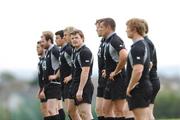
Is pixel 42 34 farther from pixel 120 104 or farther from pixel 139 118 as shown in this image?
pixel 139 118

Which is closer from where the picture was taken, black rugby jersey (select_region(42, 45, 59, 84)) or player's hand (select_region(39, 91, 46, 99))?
black rugby jersey (select_region(42, 45, 59, 84))

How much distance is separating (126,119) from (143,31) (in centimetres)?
202

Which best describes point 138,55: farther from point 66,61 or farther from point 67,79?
point 66,61

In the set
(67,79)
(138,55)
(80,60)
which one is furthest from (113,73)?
(138,55)

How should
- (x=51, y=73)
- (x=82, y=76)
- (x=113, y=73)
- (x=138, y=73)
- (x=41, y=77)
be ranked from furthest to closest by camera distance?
(x=41, y=77), (x=51, y=73), (x=82, y=76), (x=113, y=73), (x=138, y=73)

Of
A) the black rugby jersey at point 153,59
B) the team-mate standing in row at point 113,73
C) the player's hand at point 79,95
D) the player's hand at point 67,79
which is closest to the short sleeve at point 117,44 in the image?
the team-mate standing in row at point 113,73

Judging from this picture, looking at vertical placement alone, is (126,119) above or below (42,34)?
below

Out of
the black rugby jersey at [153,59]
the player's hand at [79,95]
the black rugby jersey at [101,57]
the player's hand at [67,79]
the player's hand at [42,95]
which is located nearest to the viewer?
the black rugby jersey at [153,59]

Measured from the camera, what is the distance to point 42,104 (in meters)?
Result: 16.1

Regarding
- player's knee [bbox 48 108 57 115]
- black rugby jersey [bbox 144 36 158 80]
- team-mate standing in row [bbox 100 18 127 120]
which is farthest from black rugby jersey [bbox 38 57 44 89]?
black rugby jersey [bbox 144 36 158 80]

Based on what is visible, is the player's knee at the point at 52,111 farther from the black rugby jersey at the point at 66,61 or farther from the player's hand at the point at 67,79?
the player's hand at the point at 67,79

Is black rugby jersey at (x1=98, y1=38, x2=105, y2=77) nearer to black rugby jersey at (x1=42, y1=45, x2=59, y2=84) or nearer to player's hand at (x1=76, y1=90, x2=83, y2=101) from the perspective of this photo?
player's hand at (x1=76, y1=90, x2=83, y2=101)

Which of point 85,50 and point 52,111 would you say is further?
point 52,111

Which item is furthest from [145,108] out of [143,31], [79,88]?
[79,88]
